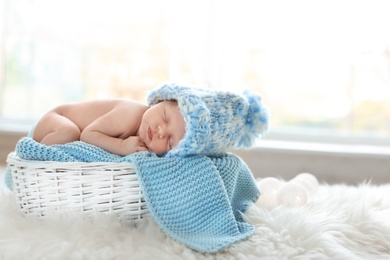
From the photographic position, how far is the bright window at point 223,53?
2951 millimetres

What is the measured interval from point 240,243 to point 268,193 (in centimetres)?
42

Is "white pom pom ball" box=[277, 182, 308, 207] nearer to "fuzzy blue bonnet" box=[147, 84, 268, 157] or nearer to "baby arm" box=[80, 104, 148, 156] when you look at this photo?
"fuzzy blue bonnet" box=[147, 84, 268, 157]

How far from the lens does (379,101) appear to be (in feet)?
9.73

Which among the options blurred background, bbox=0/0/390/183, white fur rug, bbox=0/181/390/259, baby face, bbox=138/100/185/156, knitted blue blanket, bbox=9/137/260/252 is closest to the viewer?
white fur rug, bbox=0/181/390/259

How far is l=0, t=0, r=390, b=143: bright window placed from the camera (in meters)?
2.95

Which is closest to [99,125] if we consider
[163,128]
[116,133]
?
[116,133]

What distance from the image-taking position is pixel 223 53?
3025mm

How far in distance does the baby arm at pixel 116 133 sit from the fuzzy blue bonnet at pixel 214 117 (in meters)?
0.07

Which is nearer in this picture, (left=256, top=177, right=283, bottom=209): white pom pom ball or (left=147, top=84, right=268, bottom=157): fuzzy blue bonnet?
(left=147, top=84, right=268, bottom=157): fuzzy blue bonnet

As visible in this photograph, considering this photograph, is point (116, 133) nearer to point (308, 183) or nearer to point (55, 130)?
point (55, 130)

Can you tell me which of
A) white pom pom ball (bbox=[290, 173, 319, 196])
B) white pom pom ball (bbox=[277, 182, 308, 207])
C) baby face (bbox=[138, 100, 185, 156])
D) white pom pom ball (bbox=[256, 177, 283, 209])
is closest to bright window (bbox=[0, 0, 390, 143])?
white pom pom ball (bbox=[290, 173, 319, 196])

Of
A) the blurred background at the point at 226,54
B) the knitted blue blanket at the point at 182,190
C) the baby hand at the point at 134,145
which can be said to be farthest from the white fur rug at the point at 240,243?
the blurred background at the point at 226,54

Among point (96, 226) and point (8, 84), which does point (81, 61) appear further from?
point (96, 226)

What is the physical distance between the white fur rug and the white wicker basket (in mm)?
40
